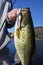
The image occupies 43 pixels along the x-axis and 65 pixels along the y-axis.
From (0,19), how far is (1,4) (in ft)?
0.70

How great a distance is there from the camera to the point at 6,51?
333 cm

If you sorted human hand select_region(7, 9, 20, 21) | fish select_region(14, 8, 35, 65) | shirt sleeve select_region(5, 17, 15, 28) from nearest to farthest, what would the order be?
fish select_region(14, 8, 35, 65)
human hand select_region(7, 9, 20, 21)
shirt sleeve select_region(5, 17, 15, 28)

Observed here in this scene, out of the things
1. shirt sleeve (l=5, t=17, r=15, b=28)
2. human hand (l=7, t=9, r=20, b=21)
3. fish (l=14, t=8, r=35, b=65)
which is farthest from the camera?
shirt sleeve (l=5, t=17, r=15, b=28)

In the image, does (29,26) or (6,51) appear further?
(6,51)

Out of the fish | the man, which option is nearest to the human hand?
the man

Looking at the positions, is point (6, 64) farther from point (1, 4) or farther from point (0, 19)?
point (1, 4)

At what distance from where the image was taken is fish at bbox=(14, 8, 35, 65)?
2.37 meters

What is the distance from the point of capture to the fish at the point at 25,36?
2365 millimetres

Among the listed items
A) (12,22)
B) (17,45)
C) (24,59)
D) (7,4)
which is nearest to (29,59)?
(24,59)

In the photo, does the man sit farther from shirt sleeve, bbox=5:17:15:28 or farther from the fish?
the fish

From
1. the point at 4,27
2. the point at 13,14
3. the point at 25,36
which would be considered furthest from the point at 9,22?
the point at 25,36

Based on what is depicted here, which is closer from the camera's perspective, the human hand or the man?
the human hand

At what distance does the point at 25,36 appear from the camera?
2.46m

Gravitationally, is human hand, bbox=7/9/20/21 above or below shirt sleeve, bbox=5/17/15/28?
above
